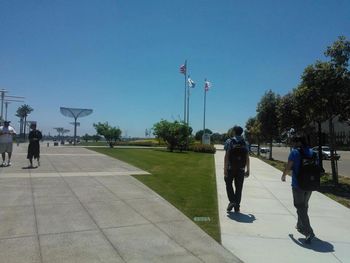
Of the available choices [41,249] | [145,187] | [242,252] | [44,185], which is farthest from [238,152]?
[44,185]

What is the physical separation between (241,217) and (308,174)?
1.93 metres

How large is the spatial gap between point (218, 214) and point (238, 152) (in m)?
1.23

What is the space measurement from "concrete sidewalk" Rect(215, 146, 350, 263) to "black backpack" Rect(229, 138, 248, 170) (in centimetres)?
97

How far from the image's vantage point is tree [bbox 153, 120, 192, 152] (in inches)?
1387

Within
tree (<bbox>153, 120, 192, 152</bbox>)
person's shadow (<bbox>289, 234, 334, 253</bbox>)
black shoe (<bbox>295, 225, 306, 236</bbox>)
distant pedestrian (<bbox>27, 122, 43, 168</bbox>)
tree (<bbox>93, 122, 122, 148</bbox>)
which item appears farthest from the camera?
tree (<bbox>93, 122, 122, 148</bbox>)

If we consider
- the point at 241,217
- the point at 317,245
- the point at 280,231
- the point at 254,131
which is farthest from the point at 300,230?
the point at 254,131

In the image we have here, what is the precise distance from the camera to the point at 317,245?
5969 millimetres

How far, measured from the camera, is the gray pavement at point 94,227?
16.4 feet

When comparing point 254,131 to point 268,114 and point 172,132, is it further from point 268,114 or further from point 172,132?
point 172,132

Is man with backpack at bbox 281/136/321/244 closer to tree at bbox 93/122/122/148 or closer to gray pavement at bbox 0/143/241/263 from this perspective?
gray pavement at bbox 0/143/241/263

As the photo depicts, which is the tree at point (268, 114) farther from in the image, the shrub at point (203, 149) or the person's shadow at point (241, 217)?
the person's shadow at point (241, 217)

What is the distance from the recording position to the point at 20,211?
682cm

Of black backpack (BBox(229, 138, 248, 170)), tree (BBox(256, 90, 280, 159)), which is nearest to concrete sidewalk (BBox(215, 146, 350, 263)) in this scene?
black backpack (BBox(229, 138, 248, 170))

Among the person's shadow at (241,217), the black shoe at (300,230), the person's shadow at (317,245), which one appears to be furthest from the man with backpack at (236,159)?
the person's shadow at (317,245)
